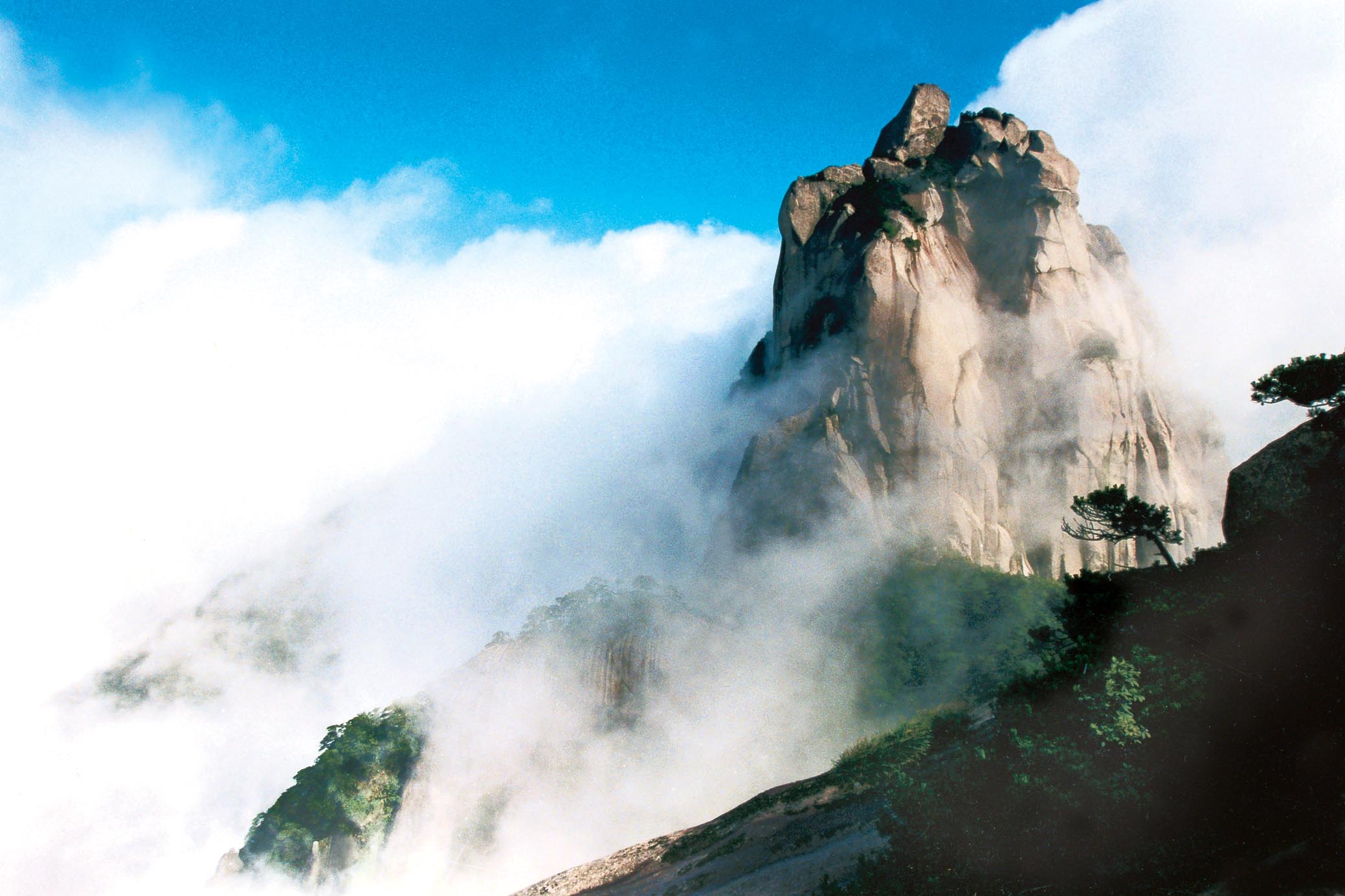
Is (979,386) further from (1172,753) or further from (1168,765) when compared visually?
(1168,765)

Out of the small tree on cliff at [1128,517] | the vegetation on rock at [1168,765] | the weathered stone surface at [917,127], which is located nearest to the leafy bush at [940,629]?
the small tree on cliff at [1128,517]

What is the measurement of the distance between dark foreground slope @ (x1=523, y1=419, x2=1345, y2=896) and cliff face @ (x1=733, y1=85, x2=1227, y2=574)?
4002cm

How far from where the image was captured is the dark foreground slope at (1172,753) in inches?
583

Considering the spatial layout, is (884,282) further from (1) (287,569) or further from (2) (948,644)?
(1) (287,569)

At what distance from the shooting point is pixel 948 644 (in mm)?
51250

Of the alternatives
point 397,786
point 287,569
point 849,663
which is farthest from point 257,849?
point 287,569

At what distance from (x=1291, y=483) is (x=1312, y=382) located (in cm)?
302

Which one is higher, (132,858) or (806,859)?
(132,858)

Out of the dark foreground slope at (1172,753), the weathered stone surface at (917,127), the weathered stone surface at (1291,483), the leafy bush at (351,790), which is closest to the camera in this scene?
the dark foreground slope at (1172,753)

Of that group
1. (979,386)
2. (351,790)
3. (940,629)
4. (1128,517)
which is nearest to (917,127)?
(979,386)

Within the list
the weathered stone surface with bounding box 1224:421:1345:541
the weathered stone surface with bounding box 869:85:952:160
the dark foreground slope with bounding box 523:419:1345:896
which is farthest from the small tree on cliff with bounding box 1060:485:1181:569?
the weathered stone surface with bounding box 869:85:952:160

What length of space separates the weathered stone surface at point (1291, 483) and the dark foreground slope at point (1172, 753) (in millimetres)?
111

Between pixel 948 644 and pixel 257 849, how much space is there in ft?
195

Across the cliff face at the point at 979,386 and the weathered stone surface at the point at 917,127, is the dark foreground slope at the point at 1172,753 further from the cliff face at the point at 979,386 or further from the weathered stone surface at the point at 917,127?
the weathered stone surface at the point at 917,127
